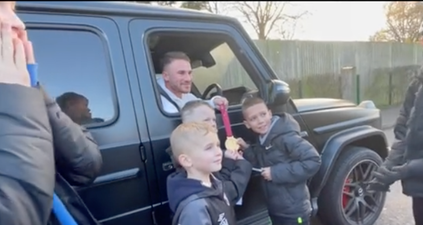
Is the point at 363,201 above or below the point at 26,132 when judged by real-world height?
below

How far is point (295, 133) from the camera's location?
8.00 feet

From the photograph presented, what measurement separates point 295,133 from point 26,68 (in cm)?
167

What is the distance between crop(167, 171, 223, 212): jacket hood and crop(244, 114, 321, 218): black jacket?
56cm

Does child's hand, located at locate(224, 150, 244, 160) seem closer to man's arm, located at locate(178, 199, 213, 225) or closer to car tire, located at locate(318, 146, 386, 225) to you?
man's arm, located at locate(178, 199, 213, 225)

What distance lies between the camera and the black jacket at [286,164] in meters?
2.37

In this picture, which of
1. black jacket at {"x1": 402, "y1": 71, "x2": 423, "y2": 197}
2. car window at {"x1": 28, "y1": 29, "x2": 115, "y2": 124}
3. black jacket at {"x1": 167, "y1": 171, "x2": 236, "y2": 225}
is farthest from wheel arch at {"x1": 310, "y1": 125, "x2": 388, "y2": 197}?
car window at {"x1": 28, "y1": 29, "x2": 115, "y2": 124}

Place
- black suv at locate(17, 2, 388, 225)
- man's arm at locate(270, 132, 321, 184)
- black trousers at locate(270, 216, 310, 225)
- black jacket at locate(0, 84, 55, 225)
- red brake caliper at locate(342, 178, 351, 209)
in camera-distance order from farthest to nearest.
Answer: red brake caliper at locate(342, 178, 351, 209), black trousers at locate(270, 216, 310, 225), man's arm at locate(270, 132, 321, 184), black suv at locate(17, 2, 388, 225), black jacket at locate(0, 84, 55, 225)

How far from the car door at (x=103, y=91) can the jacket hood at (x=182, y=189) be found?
7.6 inches

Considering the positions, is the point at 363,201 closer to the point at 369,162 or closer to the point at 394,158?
the point at 369,162

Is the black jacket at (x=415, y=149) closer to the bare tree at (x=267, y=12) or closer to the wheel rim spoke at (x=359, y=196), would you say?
the bare tree at (x=267, y=12)

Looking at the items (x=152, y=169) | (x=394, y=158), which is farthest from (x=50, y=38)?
(x=394, y=158)

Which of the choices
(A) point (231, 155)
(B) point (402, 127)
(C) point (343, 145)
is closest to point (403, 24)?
(B) point (402, 127)

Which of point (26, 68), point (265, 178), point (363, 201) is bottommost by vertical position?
point (363, 201)

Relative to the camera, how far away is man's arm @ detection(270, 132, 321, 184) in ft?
7.74
